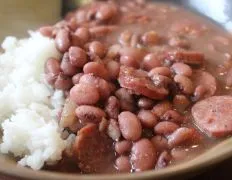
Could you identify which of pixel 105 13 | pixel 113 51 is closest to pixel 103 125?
pixel 113 51

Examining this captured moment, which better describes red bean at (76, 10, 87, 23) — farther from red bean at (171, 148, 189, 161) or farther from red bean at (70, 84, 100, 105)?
red bean at (171, 148, 189, 161)

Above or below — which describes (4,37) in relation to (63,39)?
below

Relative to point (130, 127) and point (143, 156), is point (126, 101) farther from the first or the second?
point (143, 156)

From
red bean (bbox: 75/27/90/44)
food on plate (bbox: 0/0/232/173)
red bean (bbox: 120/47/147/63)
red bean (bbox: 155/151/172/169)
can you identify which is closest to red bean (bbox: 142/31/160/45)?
food on plate (bbox: 0/0/232/173)

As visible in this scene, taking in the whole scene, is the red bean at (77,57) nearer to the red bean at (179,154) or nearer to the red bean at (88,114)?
the red bean at (88,114)

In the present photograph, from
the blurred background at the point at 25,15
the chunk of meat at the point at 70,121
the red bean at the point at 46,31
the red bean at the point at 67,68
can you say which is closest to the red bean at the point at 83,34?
the red bean at the point at 46,31

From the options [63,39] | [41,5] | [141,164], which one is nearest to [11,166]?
[141,164]

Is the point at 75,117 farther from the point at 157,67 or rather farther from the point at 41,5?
the point at 41,5
